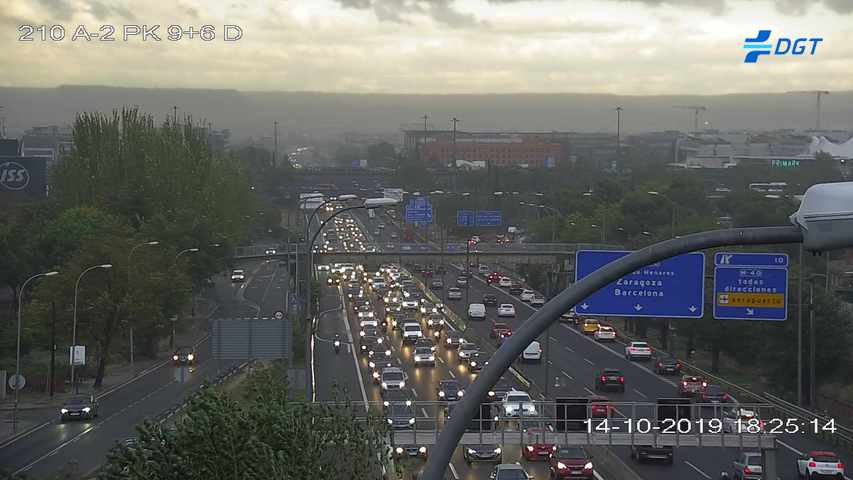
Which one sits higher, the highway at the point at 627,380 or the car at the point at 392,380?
the car at the point at 392,380

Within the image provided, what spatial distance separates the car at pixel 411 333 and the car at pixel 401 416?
25413 mm

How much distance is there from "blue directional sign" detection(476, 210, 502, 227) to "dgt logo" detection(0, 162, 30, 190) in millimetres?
40469

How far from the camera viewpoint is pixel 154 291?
153ft

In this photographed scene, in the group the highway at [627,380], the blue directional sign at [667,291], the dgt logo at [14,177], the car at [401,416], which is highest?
the dgt logo at [14,177]

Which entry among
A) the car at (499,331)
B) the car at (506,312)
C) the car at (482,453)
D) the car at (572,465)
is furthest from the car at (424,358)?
the car at (572,465)

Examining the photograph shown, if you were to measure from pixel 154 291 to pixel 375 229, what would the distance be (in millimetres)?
75451

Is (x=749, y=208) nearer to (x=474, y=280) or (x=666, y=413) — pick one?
(x=474, y=280)

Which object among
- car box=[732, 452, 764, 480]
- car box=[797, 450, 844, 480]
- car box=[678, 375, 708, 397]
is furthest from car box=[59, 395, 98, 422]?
car box=[797, 450, 844, 480]

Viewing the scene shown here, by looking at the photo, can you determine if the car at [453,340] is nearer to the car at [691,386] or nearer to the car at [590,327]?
the car at [590,327]

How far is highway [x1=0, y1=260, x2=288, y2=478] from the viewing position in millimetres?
26922

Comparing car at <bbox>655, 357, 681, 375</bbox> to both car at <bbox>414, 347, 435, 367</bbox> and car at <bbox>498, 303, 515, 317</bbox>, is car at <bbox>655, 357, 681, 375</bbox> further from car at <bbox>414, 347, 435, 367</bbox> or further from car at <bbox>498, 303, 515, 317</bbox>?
car at <bbox>498, 303, 515, 317</bbox>

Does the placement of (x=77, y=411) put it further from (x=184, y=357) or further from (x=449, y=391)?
(x=184, y=357)

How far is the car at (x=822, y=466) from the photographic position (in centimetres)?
2409

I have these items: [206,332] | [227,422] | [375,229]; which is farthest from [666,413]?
[375,229]
